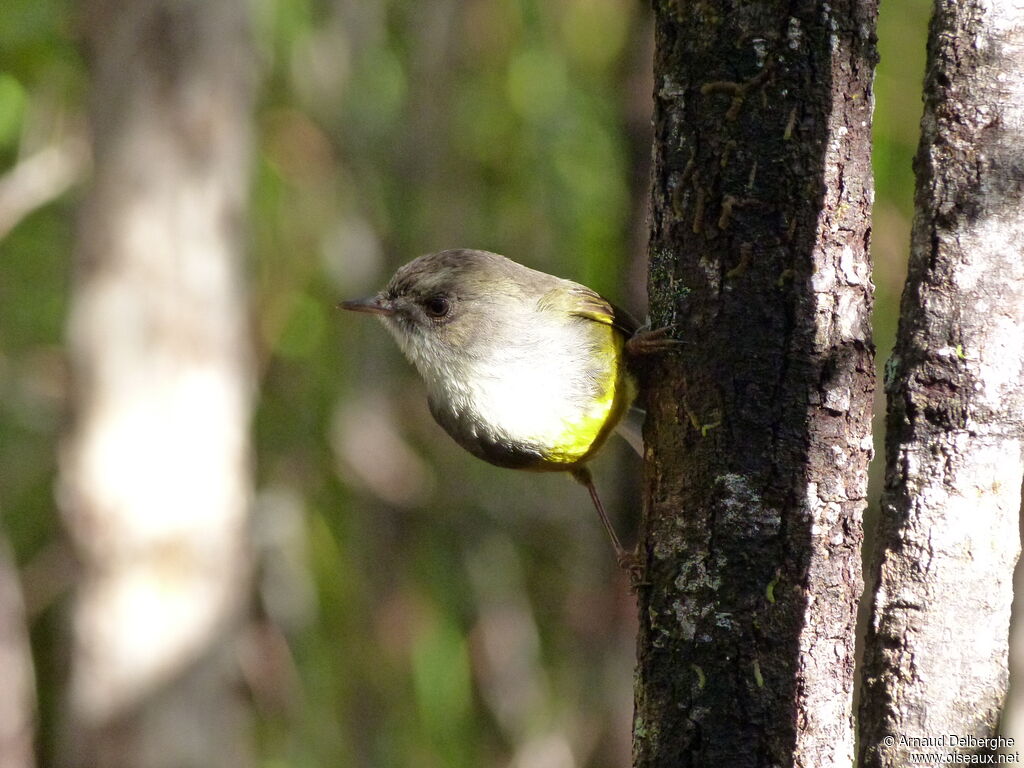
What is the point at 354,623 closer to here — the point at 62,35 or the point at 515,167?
the point at 515,167

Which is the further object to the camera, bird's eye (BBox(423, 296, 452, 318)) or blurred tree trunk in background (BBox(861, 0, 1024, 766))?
bird's eye (BBox(423, 296, 452, 318))

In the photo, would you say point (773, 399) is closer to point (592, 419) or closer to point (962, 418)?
point (962, 418)

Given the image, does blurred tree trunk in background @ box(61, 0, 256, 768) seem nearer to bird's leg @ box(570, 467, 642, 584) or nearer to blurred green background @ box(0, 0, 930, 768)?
blurred green background @ box(0, 0, 930, 768)

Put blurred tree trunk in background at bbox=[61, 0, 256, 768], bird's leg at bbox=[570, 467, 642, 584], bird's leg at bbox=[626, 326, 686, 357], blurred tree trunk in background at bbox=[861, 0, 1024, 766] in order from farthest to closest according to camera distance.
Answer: blurred tree trunk in background at bbox=[61, 0, 256, 768] < bird's leg at bbox=[570, 467, 642, 584] < bird's leg at bbox=[626, 326, 686, 357] < blurred tree trunk in background at bbox=[861, 0, 1024, 766]

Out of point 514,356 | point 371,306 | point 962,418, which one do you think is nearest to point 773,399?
point 962,418

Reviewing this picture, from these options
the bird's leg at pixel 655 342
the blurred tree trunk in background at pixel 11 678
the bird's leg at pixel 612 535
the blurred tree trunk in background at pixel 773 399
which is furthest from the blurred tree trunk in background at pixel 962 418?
the blurred tree trunk in background at pixel 11 678

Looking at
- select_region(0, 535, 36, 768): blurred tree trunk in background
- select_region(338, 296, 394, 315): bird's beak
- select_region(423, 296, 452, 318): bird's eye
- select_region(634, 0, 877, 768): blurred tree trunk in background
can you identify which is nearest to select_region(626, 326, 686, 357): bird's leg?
select_region(634, 0, 877, 768): blurred tree trunk in background
